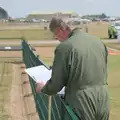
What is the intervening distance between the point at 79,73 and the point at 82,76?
43 mm

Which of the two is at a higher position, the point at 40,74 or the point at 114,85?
the point at 40,74

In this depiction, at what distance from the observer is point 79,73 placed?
4.49 metres

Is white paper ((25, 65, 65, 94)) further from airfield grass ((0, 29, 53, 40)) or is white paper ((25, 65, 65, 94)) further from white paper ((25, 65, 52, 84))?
airfield grass ((0, 29, 53, 40))

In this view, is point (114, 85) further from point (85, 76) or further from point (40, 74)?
point (85, 76)

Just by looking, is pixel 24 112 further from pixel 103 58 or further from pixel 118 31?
pixel 118 31

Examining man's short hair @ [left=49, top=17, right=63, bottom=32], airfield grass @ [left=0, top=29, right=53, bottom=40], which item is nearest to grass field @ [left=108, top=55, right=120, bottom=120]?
man's short hair @ [left=49, top=17, right=63, bottom=32]

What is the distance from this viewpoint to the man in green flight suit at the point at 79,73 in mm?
4383

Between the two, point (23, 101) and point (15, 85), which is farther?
point (15, 85)

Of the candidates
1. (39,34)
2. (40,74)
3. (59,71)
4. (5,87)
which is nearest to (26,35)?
(39,34)

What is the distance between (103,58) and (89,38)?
266 millimetres

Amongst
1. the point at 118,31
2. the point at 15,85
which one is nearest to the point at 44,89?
the point at 15,85

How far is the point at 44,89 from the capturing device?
15.3 ft

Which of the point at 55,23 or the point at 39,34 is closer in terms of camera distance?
the point at 55,23

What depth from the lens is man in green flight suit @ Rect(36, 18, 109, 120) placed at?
14.4ft
